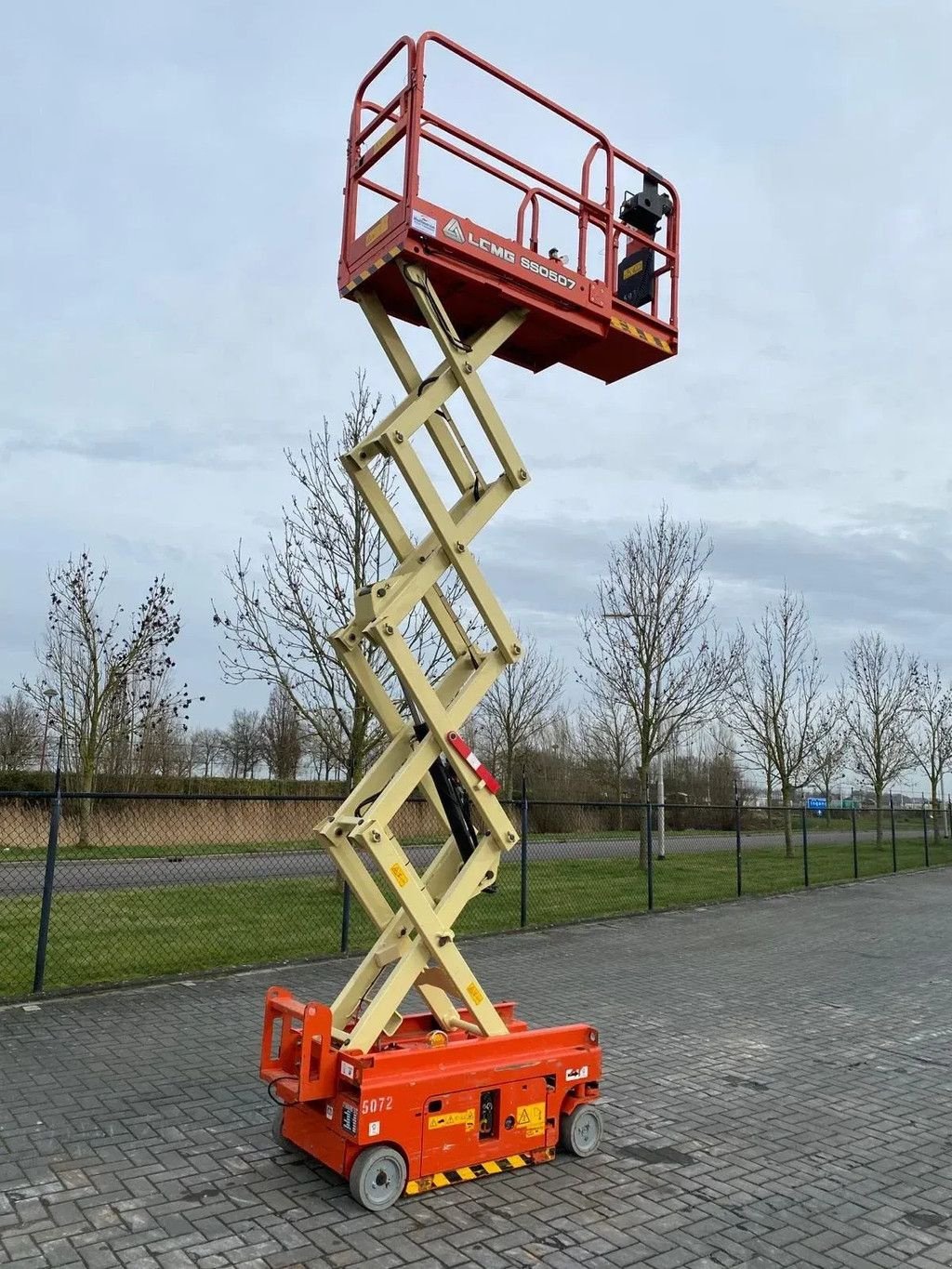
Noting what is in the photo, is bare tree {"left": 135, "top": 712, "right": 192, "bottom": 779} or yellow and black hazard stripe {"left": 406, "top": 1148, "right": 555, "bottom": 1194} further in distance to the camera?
bare tree {"left": 135, "top": 712, "right": 192, "bottom": 779}

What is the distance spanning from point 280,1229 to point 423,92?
5.31 m

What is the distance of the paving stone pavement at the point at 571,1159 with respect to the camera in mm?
3752

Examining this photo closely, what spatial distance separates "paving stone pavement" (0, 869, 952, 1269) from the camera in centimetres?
375

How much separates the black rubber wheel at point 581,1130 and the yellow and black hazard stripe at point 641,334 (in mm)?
4120

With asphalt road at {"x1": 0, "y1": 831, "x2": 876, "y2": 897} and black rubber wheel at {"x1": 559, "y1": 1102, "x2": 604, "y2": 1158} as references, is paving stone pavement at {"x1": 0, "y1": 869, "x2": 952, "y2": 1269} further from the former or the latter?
asphalt road at {"x1": 0, "y1": 831, "x2": 876, "y2": 897}

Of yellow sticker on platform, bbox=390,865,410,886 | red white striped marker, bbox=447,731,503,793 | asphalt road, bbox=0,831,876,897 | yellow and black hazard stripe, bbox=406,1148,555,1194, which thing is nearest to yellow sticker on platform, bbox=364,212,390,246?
red white striped marker, bbox=447,731,503,793

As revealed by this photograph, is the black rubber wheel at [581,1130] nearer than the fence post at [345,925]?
Yes

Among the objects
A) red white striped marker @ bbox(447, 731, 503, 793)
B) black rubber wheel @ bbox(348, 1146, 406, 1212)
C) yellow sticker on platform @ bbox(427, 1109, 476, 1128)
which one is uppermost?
red white striped marker @ bbox(447, 731, 503, 793)

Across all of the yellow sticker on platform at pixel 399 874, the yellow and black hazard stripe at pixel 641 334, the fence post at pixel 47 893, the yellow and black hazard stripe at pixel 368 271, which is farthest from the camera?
the fence post at pixel 47 893

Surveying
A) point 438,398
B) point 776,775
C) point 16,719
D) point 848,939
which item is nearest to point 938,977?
point 848,939

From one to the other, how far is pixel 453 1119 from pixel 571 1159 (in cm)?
86

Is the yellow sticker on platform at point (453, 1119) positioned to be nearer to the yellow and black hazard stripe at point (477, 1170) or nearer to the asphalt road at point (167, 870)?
the yellow and black hazard stripe at point (477, 1170)

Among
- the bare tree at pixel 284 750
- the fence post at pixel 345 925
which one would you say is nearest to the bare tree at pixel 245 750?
the bare tree at pixel 284 750

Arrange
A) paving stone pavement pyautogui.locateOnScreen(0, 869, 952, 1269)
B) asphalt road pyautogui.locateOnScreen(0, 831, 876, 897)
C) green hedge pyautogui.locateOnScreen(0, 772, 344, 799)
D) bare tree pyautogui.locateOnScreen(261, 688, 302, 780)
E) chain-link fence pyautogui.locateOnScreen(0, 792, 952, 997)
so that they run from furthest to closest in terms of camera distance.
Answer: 1. bare tree pyautogui.locateOnScreen(261, 688, 302, 780)
2. green hedge pyautogui.locateOnScreen(0, 772, 344, 799)
3. asphalt road pyautogui.locateOnScreen(0, 831, 876, 897)
4. chain-link fence pyautogui.locateOnScreen(0, 792, 952, 997)
5. paving stone pavement pyautogui.locateOnScreen(0, 869, 952, 1269)
